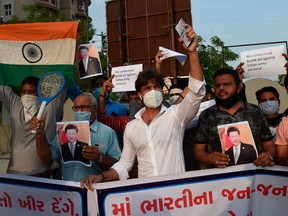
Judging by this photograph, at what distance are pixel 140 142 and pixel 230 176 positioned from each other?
30.1 inches

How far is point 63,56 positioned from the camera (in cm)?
462

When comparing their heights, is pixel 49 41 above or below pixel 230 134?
above

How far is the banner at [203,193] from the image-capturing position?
121 inches

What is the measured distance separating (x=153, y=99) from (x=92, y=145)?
712mm

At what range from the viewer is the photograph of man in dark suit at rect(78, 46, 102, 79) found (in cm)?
475

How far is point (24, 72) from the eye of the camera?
177 inches

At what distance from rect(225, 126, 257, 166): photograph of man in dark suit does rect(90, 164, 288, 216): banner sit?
0.16ft

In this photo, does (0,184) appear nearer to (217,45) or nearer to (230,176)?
(230,176)

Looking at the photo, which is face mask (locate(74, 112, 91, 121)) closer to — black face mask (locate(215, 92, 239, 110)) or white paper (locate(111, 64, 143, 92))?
black face mask (locate(215, 92, 239, 110))

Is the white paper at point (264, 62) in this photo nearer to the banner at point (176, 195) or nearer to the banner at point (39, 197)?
the banner at point (176, 195)

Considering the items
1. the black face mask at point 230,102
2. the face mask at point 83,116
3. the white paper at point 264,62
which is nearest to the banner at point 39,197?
the face mask at point 83,116

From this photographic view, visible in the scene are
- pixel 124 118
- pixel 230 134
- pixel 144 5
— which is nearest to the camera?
pixel 230 134

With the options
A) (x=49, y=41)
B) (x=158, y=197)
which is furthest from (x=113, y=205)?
(x=49, y=41)

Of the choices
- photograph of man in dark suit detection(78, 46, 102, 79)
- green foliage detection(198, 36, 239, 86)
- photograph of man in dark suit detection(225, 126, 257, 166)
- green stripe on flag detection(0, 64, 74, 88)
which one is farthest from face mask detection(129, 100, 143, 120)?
green foliage detection(198, 36, 239, 86)
